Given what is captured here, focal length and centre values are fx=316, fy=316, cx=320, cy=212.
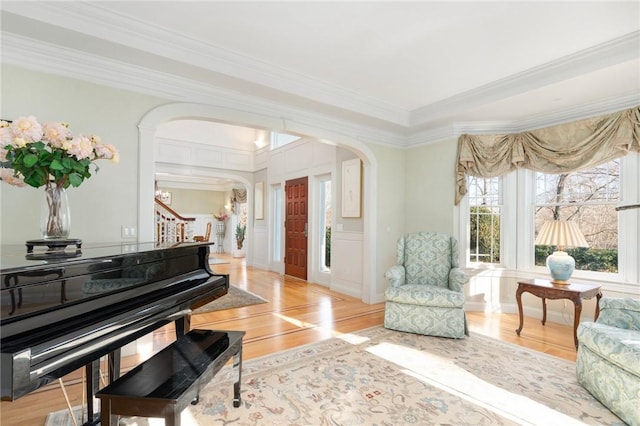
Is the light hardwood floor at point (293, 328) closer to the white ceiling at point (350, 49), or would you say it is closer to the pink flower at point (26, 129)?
the pink flower at point (26, 129)

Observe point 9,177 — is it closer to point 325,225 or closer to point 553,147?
point 325,225

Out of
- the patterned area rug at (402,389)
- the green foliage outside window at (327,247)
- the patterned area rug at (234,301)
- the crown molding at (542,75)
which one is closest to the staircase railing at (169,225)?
the patterned area rug at (234,301)

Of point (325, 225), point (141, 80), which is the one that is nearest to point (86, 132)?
point (141, 80)

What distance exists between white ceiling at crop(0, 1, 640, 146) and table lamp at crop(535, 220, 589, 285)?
143 cm

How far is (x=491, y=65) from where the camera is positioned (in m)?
3.18

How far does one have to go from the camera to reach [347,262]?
529 cm


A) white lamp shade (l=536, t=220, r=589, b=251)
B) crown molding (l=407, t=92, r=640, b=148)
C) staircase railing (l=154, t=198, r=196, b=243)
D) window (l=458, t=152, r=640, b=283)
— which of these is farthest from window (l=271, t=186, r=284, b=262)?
white lamp shade (l=536, t=220, r=589, b=251)

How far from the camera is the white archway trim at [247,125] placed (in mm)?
2938

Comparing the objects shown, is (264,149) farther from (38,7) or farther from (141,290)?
(141,290)

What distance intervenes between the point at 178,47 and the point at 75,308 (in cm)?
235

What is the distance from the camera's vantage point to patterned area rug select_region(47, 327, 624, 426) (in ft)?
6.48

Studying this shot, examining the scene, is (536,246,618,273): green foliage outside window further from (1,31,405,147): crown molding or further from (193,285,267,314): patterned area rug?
(193,285,267,314): patterned area rug

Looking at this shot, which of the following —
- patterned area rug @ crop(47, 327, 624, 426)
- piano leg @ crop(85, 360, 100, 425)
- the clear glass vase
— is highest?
the clear glass vase

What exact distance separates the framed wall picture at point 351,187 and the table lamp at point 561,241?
2484mm
